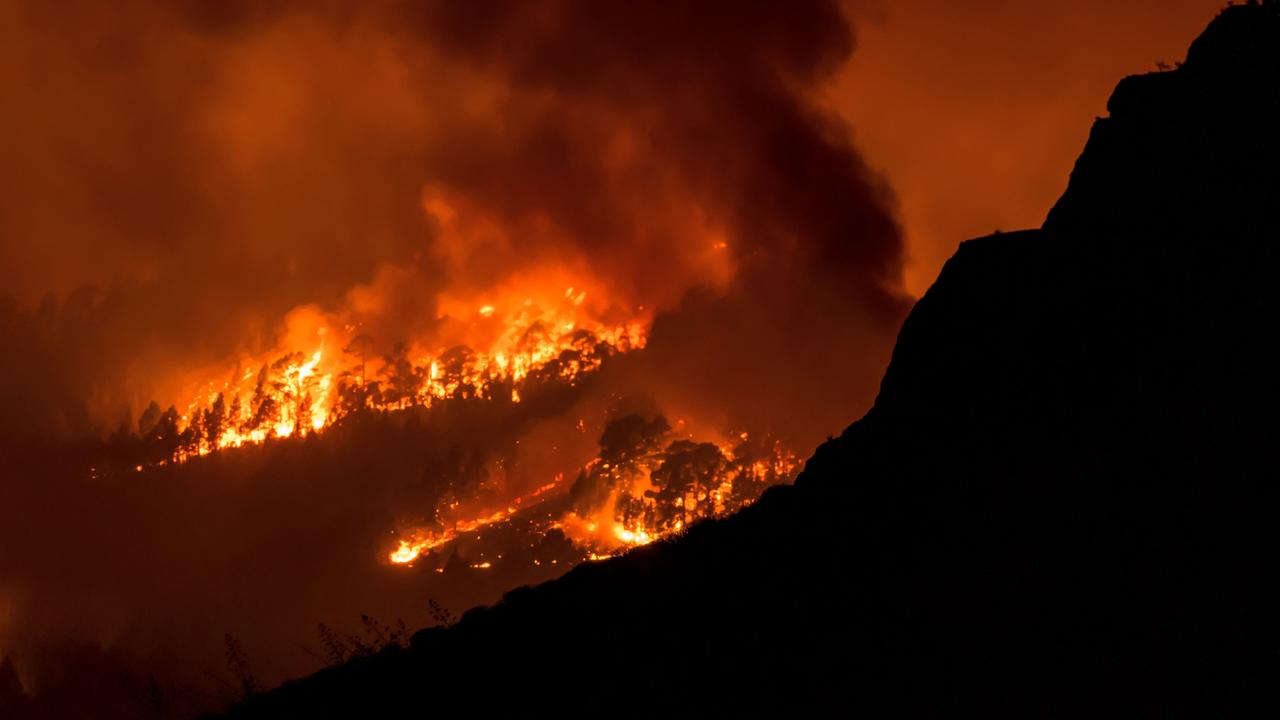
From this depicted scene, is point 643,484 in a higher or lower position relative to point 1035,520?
higher

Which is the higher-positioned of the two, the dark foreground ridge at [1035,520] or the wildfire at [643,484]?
the wildfire at [643,484]

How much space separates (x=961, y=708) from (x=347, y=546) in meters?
94.0

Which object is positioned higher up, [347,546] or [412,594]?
[347,546]

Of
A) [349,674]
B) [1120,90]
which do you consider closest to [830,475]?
[1120,90]

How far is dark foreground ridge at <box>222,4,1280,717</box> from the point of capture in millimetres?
7652

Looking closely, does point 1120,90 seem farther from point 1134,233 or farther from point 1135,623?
point 1135,623

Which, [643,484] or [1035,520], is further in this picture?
[643,484]

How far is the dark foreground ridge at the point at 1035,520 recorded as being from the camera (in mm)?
7652

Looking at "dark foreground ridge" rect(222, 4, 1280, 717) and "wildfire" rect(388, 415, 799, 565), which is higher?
"wildfire" rect(388, 415, 799, 565)

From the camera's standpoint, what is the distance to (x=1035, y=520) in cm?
880

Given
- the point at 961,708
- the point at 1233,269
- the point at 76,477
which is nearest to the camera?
the point at 961,708

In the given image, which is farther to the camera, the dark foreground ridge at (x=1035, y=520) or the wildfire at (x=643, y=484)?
the wildfire at (x=643, y=484)

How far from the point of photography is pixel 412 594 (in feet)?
264

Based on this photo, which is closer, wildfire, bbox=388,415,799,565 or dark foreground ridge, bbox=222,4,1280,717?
dark foreground ridge, bbox=222,4,1280,717
